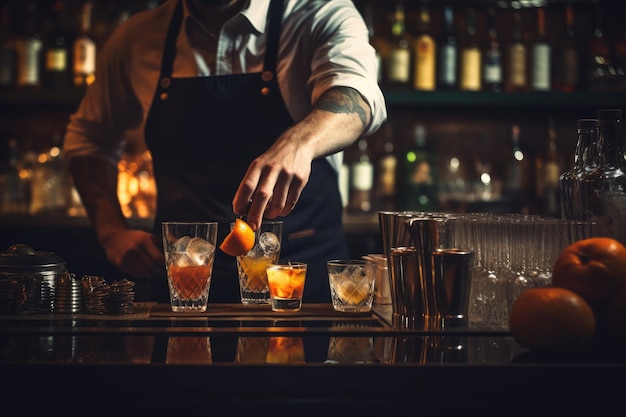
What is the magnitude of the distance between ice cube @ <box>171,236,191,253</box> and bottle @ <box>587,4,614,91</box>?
2336 millimetres

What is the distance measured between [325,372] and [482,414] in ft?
0.65

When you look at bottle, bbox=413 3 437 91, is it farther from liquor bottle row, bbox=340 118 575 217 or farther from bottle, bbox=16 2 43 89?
bottle, bbox=16 2 43 89

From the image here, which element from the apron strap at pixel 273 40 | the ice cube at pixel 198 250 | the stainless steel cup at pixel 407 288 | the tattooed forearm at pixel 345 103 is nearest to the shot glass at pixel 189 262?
the ice cube at pixel 198 250

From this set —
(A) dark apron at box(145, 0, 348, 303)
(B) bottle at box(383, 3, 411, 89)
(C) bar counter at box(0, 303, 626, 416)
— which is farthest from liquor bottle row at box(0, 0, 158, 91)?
(C) bar counter at box(0, 303, 626, 416)

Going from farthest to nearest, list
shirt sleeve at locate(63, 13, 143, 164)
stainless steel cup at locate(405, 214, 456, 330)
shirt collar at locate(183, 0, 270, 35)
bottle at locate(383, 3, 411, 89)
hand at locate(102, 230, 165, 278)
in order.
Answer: bottle at locate(383, 3, 411, 89) < shirt sleeve at locate(63, 13, 143, 164) < shirt collar at locate(183, 0, 270, 35) < hand at locate(102, 230, 165, 278) < stainless steel cup at locate(405, 214, 456, 330)

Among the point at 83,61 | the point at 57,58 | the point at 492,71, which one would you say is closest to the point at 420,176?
the point at 492,71

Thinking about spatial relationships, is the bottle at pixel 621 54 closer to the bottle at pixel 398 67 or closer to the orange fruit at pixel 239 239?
the bottle at pixel 398 67

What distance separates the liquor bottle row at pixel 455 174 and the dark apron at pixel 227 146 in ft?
3.65

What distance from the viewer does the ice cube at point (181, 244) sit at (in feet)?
4.34

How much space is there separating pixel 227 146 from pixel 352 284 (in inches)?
30.7

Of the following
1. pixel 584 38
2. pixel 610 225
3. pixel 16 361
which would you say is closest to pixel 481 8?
pixel 584 38

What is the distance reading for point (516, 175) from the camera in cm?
331

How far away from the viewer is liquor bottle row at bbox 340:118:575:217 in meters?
3.22

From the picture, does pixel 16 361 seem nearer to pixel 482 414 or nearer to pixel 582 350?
pixel 482 414
